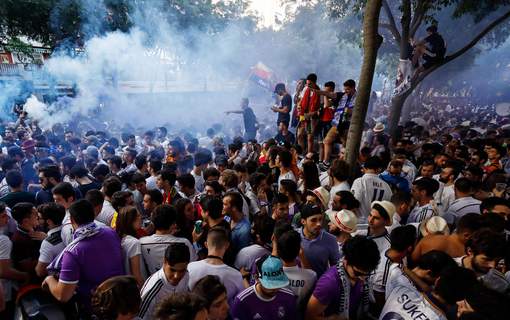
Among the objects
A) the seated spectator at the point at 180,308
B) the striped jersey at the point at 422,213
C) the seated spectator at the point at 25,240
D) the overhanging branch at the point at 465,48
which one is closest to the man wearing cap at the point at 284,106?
the overhanging branch at the point at 465,48

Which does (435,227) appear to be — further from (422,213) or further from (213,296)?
(213,296)

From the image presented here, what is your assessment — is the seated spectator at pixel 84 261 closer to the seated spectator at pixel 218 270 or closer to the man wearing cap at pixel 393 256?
the seated spectator at pixel 218 270

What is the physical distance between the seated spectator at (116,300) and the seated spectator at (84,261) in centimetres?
81

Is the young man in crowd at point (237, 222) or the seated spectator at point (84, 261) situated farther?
the young man in crowd at point (237, 222)

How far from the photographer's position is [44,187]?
5.39 m

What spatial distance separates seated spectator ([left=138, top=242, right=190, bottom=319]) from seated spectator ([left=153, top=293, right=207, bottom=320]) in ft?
2.11

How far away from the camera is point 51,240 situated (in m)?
3.44

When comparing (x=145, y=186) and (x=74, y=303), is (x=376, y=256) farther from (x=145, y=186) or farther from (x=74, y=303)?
(x=145, y=186)

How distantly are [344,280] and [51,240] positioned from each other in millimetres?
2639

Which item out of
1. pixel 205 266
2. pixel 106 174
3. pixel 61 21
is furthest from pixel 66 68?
pixel 205 266

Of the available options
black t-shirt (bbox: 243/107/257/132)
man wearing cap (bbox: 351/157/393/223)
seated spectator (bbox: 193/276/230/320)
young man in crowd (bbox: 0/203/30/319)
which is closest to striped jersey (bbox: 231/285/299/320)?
seated spectator (bbox: 193/276/230/320)

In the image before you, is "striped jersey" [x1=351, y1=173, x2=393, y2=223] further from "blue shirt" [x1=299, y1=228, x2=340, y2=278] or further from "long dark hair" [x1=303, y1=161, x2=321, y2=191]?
"blue shirt" [x1=299, y1=228, x2=340, y2=278]

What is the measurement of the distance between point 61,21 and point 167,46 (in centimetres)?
633

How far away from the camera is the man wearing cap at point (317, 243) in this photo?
3.44 meters
